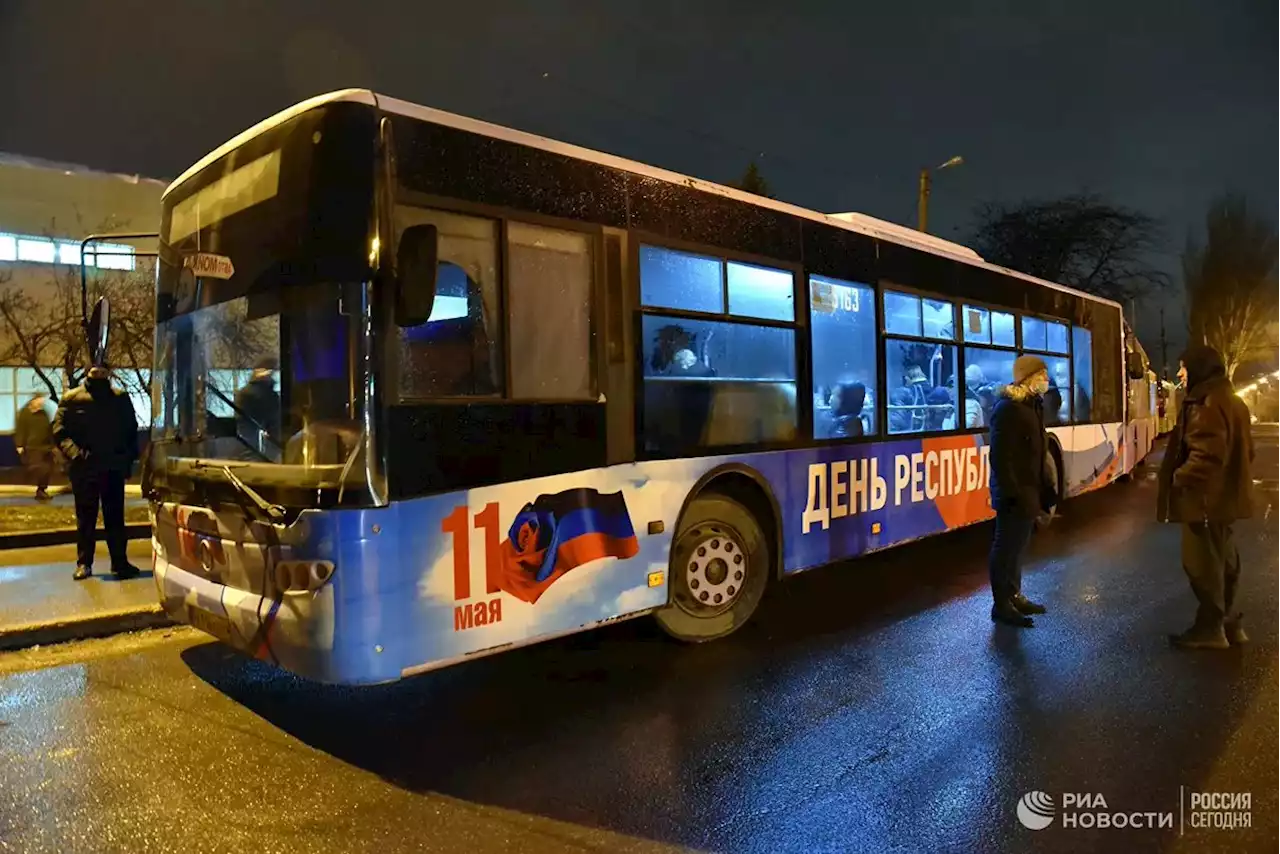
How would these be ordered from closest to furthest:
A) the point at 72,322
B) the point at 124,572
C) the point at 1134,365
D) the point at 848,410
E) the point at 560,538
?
the point at 560,538
the point at 848,410
the point at 124,572
the point at 1134,365
the point at 72,322

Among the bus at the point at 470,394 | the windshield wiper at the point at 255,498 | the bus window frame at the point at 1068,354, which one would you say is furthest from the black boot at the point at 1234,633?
the windshield wiper at the point at 255,498

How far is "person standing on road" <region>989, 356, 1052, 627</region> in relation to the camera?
605 cm

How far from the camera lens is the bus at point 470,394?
3887 mm

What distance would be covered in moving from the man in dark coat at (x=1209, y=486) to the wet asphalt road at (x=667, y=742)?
0.28m

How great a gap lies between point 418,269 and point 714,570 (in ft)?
9.76

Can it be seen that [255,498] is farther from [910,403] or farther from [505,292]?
Answer: [910,403]

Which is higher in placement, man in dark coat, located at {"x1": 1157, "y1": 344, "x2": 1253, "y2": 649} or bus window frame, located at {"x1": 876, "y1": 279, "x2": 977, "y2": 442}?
bus window frame, located at {"x1": 876, "y1": 279, "x2": 977, "y2": 442}

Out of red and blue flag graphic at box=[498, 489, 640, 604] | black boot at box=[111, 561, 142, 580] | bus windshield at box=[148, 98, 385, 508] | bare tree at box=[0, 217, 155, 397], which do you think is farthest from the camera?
bare tree at box=[0, 217, 155, 397]

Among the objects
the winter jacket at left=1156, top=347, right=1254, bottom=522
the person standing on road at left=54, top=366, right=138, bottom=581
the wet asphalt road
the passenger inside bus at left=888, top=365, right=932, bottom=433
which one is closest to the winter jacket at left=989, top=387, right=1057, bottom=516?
the winter jacket at left=1156, top=347, right=1254, bottom=522

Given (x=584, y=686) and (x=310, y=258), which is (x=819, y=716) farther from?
(x=310, y=258)

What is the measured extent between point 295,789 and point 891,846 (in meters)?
2.50

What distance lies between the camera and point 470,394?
424cm

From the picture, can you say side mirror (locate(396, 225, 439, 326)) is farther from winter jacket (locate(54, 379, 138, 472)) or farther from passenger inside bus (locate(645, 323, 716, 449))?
winter jacket (locate(54, 379, 138, 472))

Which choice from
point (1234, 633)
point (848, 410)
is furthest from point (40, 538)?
point (1234, 633)
